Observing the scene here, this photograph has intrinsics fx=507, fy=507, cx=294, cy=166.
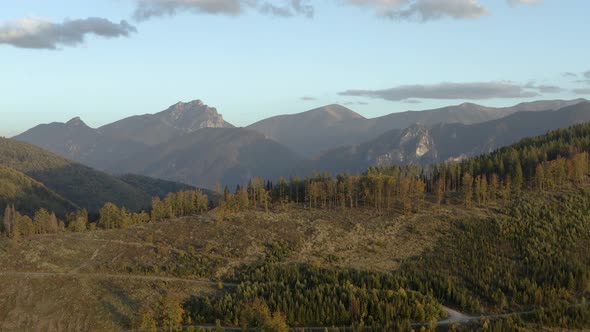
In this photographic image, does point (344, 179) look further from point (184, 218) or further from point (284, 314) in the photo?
point (284, 314)

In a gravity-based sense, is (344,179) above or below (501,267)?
above

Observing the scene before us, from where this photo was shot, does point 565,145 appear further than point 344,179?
Yes

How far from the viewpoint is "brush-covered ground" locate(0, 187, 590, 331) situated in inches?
3676

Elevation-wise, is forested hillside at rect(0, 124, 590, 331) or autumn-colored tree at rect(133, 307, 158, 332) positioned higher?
forested hillside at rect(0, 124, 590, 331)

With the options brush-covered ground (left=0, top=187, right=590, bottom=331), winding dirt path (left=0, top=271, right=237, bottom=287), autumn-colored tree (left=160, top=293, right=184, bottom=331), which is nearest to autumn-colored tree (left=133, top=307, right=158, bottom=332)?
brush-covered ground (left=0, top=187, right=590, bottom=331)

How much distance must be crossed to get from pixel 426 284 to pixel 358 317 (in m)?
19.2

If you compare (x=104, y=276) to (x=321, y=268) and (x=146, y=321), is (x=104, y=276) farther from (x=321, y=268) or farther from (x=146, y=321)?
(x=321, y=268)

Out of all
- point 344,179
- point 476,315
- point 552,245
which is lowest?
point 476,315

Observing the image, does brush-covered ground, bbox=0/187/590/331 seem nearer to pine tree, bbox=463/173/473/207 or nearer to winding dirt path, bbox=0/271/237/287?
winding dirt path, bbox=0/271/237/287

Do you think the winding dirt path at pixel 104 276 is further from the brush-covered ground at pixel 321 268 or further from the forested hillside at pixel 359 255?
the forested hillside at pixel 359 255

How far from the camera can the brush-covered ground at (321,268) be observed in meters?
93.4

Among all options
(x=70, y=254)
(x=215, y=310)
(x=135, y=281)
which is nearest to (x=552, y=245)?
(x=215, y=310)

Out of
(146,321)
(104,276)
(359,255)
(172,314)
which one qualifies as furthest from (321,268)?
(104,276)

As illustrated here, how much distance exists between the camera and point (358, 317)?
3585 inches
